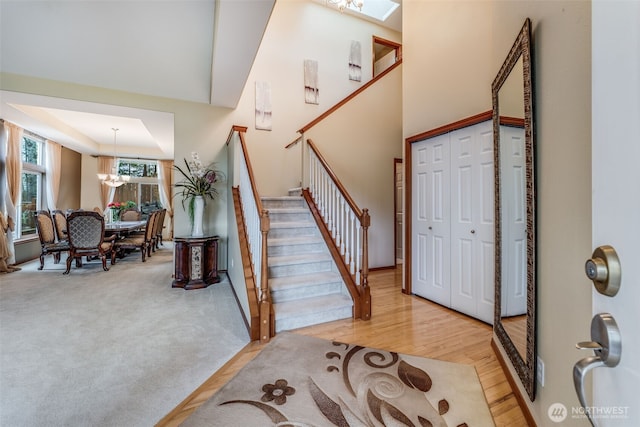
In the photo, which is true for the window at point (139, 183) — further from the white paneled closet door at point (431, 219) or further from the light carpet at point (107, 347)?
the white paneled closet door at point (431, 219)

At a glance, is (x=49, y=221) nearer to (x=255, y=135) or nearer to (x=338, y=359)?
(x=255, y=135)

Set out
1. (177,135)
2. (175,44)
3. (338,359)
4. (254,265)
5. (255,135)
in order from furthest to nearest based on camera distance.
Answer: (255,135)
(177,135)
(175,44)
(254,265)
(338,359)

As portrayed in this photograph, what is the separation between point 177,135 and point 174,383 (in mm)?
3703

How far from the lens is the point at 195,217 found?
3963 mm

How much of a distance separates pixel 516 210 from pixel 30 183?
8882mm

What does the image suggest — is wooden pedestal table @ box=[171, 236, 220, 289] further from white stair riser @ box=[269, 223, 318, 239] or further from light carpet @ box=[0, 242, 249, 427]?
white stair riser @ box=[269, 223, 318, 239]

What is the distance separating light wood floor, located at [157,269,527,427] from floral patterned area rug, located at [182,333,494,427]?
0.25ft

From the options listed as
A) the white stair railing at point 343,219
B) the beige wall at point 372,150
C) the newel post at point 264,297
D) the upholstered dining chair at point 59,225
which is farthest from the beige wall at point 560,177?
the upholstered dining chair at point 59,225

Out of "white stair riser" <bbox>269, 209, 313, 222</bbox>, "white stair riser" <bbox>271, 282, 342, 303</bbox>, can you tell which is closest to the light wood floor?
"white stair riser" <bbox>271, 282, 342, 303</bbox>

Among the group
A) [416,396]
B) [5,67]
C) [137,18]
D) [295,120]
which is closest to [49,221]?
[5,67]

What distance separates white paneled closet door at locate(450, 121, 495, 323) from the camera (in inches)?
Result: 102

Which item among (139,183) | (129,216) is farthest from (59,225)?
(139,183)

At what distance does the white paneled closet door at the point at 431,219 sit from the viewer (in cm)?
305

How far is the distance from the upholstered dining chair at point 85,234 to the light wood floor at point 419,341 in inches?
162
